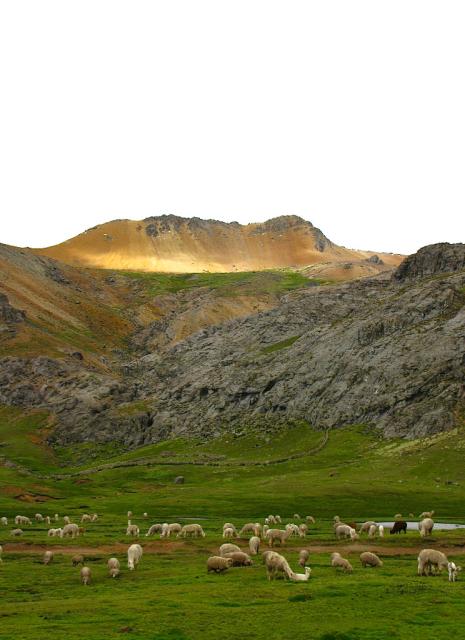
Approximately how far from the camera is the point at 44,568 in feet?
165

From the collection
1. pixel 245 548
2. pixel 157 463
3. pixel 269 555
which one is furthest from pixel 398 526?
pixel 157 463

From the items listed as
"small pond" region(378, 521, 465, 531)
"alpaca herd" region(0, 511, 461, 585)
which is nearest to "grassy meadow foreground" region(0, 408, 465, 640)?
"alpaca herd" region(0, 511, 461, 585)

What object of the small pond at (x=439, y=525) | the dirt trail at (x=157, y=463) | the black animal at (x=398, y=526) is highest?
the black animal at (x=398, y=526)

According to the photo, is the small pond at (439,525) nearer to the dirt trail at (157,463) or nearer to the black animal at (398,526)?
the black animal at (398,526)

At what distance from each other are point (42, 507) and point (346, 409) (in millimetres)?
98952

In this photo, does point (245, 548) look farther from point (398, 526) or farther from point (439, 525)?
point (439, 525)

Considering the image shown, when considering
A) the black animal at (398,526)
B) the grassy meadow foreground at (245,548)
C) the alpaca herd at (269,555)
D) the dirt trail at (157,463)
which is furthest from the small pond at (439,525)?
the dirt trail at (157,463)

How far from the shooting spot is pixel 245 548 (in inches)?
2229

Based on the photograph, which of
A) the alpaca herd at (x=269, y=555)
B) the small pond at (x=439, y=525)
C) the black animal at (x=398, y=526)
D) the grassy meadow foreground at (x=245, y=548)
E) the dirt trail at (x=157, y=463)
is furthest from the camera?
the dirt trail at (x=157, y=463)

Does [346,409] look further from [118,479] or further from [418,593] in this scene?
[418,593]

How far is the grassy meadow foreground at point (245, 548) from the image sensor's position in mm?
30938

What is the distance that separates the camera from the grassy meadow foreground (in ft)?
102

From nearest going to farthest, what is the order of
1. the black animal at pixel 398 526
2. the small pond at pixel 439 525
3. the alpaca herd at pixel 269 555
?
the alpaca herd at pixel 269 555
the black animal at pixel 398 526
the small pond at pixel 439 525

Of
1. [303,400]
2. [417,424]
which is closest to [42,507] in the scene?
[417,424]
